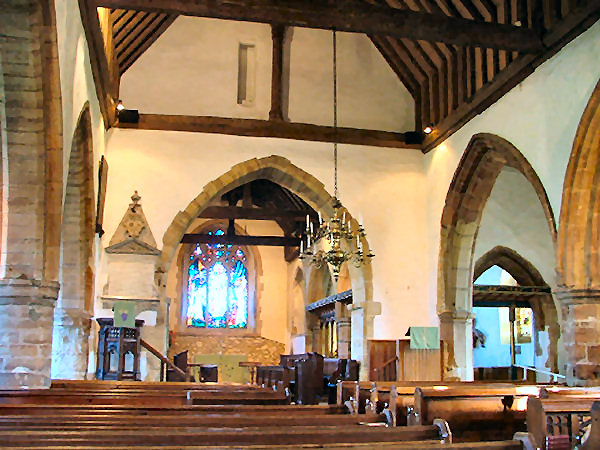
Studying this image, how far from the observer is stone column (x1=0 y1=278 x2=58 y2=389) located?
662 cm

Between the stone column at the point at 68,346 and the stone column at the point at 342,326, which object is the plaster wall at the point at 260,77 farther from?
the stone column at the point at 342,326

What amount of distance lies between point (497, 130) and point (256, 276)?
1082cm

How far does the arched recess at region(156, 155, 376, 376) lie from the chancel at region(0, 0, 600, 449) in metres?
0.04

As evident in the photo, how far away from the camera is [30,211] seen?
6828 mm

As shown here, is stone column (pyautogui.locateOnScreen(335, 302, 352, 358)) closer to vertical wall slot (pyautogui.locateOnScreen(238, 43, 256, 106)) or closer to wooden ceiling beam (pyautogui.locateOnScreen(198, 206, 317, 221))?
wooden ceiling beam (pyautogui.locateOnScreen(198, 206, 317, 221))

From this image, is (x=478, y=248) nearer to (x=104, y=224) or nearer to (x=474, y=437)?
(x=104, y=224)

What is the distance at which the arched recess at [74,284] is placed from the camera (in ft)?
31.1

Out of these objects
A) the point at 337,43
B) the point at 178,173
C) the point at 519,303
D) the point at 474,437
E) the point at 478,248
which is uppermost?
the point at 337,43

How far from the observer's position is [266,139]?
37.4 feet

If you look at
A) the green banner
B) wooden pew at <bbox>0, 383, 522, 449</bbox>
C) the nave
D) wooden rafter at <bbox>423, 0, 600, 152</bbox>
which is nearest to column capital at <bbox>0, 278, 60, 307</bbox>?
the nave

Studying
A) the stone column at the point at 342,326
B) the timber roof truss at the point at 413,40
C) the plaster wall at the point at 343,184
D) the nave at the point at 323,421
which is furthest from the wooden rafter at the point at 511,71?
the nave at the point at 323,421

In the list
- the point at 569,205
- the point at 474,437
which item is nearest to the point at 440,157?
the point at 569,205

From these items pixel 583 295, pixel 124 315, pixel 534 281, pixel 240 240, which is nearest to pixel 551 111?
pixel 583 295

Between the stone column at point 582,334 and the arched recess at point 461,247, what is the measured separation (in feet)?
9.69
